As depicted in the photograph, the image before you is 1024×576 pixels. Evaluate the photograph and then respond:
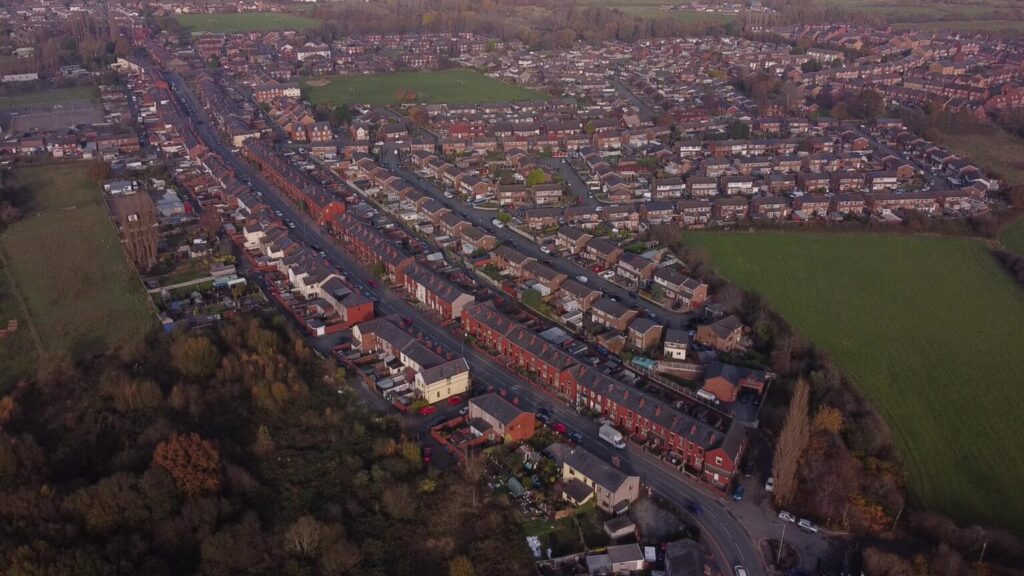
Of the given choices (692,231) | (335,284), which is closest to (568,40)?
(692,231)

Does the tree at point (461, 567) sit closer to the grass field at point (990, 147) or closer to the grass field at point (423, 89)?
the grass field at point (990, 147)

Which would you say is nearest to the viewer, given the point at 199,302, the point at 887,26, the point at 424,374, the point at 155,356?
the point at 424,374

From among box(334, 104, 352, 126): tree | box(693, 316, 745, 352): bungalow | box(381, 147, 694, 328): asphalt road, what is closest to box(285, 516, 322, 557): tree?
box(693, 316, 745, 352): bungalow

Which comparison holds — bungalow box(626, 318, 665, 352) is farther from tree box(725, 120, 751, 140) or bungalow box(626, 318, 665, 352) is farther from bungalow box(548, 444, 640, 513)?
tree box(725, 120, 751, 140)

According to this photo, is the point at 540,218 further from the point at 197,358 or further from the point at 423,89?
the point at 423,89

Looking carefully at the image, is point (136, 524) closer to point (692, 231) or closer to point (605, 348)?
point (605, 348)

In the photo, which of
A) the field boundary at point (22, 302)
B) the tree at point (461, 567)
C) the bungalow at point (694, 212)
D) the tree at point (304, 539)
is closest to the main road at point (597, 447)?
the tree at point (461, 567)
